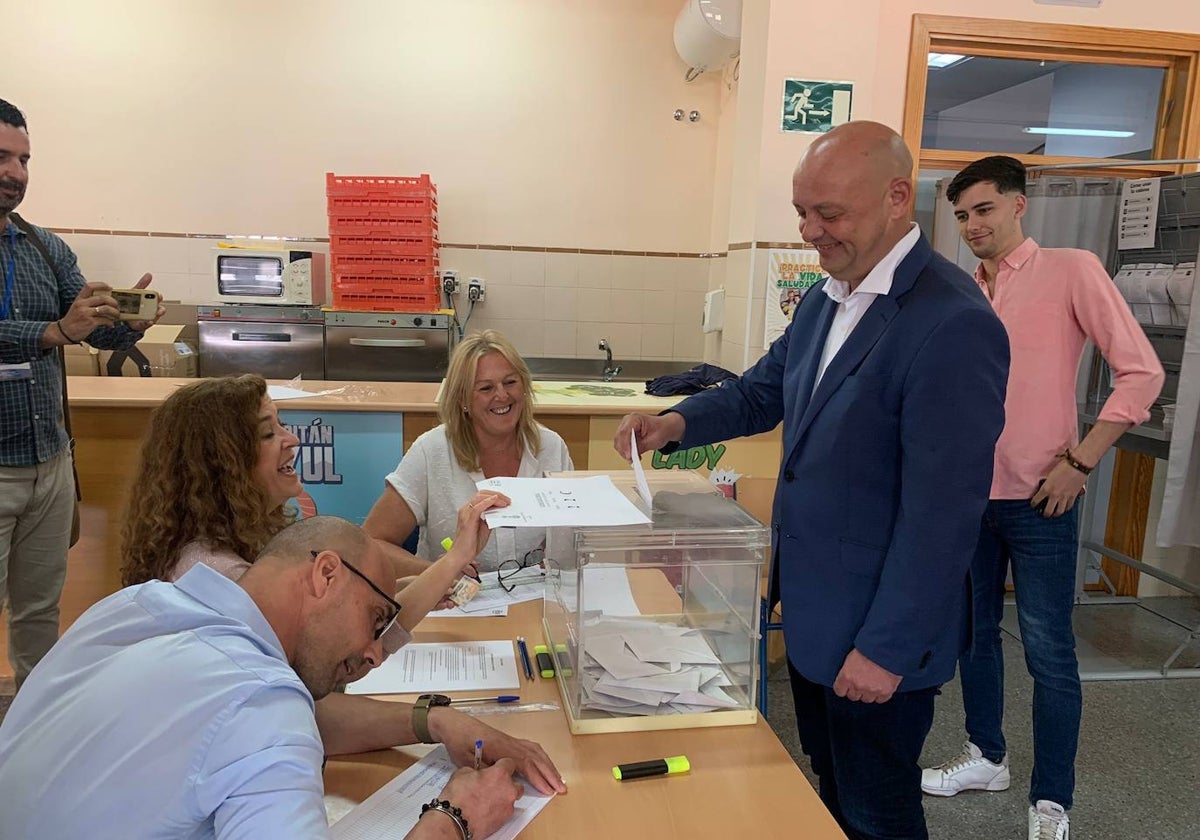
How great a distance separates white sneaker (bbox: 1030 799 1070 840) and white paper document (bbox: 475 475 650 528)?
5.33 feet

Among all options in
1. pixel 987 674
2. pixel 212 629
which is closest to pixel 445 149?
pixel 987 674

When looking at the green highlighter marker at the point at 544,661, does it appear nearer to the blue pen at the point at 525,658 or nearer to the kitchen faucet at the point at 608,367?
the blue pen at the point at 525,658

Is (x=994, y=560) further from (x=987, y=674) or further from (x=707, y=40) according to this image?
(x=707, y=40)

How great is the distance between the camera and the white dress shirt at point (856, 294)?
1.45m

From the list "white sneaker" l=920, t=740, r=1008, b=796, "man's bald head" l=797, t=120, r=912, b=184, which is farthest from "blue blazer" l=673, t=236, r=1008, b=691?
"white sneaker" l=920, t=740, r=1008, b=796

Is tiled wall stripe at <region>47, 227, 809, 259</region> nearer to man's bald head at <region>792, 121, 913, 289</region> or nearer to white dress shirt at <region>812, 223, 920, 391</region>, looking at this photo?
white dress shirt at <region>812, 223, 920, 391</region>

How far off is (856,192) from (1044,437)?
4.25 ft

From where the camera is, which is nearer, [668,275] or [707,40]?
[707,40]

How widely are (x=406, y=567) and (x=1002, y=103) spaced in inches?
155

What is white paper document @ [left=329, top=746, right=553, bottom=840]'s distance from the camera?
3.38 ft

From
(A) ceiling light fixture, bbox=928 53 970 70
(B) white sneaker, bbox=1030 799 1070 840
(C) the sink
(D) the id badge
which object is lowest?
(B) white sneaker, bbox=1030 799 1070 840

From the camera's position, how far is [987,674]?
7.96 feet

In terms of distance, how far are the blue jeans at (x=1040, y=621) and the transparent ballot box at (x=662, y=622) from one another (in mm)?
1117

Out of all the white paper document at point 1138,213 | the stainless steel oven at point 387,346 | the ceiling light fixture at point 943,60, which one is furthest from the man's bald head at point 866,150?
→ the stainless steel oven at point 387,346
